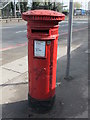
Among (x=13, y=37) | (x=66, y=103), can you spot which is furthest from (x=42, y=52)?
(x=13, y=37)

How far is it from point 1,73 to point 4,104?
5.42 ft

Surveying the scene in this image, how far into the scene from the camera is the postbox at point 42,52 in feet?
8.90

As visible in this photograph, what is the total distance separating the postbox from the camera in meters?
2.71

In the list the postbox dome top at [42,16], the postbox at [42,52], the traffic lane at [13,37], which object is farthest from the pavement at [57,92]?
the traffic lane at [13,37]

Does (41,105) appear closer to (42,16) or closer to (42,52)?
(42,52)

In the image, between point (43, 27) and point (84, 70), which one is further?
point (84, 70)

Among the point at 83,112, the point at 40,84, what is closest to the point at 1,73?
the point at 40,84

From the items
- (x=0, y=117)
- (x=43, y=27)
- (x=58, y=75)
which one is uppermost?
(x=43, y=27)

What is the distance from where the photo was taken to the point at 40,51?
9.37ft

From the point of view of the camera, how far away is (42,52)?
113 inches

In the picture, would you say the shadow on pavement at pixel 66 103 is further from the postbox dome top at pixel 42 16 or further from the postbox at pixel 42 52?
the postbox dome top at pixel 42 16

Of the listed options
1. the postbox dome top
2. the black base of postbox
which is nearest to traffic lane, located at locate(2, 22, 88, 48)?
the black base of postbox

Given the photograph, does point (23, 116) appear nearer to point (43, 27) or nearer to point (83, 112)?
point (83, 112)

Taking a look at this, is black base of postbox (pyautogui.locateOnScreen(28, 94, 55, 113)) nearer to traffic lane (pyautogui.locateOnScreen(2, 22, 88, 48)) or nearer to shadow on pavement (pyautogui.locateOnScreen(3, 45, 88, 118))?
shadow on pavement (pyautogui.locateOnScreen(3, 45, 88, 118))
